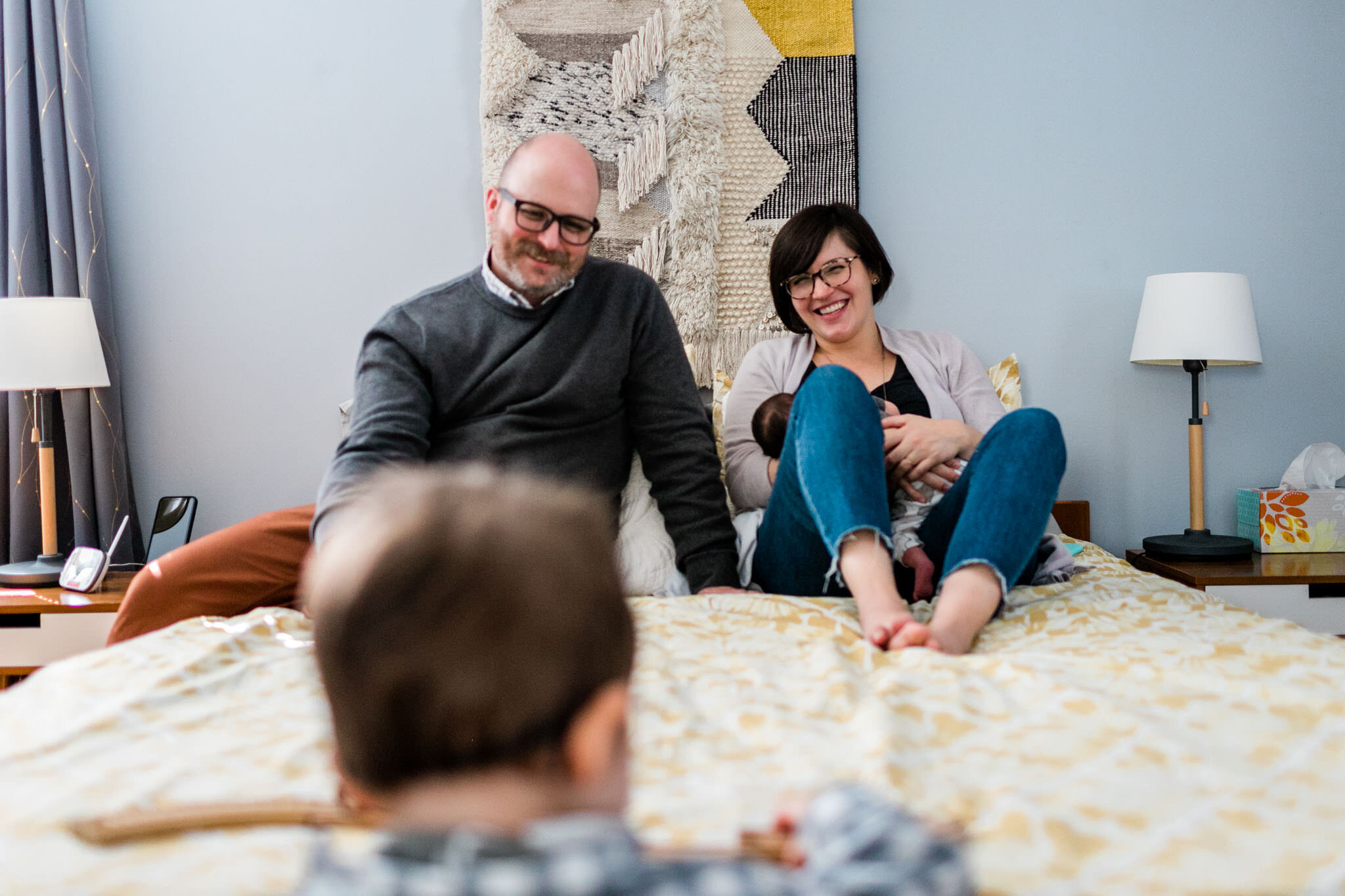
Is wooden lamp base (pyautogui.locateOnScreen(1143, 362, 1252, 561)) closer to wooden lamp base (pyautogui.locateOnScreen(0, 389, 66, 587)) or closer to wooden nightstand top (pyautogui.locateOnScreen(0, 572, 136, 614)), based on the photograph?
wooden nightstand top (pyautogui.locateOnScreen(0, 572, 136, 614))

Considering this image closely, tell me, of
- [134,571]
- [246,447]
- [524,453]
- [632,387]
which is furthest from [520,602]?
[246,447]

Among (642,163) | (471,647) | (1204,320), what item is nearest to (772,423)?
(642,163)

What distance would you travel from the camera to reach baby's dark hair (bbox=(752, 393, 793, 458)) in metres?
1.65

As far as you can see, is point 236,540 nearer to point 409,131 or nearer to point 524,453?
point 524,453

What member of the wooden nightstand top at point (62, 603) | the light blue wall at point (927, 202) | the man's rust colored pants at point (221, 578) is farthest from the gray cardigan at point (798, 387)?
the wooden nightstand top at point (62, 603)

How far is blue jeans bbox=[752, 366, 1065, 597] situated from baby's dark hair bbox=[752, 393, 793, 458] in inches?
9.2

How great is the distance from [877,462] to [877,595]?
20cm

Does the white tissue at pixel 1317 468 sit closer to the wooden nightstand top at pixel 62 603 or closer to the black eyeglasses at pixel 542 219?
the black eyeglasses at pixel 542 219

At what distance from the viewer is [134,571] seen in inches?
80.7

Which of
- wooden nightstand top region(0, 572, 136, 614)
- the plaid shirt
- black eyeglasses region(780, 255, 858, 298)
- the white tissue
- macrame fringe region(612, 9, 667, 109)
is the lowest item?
wooden nightstand top region(0, 572, 136, 614)

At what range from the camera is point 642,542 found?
1.58 metres

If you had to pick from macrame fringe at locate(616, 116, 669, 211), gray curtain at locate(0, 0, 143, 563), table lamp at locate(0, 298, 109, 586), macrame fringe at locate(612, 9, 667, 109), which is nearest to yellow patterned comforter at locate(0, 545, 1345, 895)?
table lamp at locate(0, 298, 109, 586)

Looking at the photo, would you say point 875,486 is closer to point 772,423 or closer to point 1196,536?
point 772,423

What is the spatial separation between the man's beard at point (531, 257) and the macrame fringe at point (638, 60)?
0.84 m
